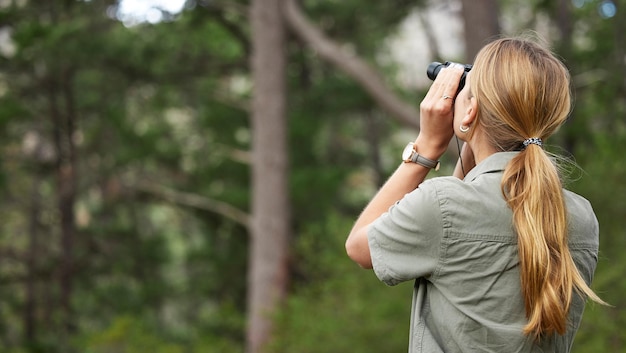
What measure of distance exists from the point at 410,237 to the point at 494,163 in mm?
242

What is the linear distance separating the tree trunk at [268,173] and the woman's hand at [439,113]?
9.42 m

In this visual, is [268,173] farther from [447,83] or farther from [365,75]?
[447,83]

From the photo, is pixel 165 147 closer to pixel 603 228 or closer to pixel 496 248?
pixel 603 228

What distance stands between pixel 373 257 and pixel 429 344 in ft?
Result: 0.68

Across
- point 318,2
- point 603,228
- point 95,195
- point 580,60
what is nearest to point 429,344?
point 603,228

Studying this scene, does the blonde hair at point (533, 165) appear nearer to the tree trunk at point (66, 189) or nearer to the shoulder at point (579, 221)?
the shoulder at point (579, 221)

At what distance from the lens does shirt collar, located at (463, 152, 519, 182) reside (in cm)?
183

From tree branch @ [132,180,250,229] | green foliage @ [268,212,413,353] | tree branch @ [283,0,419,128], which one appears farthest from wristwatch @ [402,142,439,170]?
tree branch @ [132,180,250,229]

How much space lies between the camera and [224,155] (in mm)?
14469

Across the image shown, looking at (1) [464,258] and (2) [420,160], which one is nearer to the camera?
(1) [464,258]

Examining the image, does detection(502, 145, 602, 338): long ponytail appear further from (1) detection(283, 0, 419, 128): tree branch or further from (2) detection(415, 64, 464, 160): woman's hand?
(1) detection(283, 0, 419, 128): tree branch

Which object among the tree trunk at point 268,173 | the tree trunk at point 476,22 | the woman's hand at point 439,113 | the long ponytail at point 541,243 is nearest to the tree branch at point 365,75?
the tree trunk at point 476,22

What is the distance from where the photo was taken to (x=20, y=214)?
18078 millimetres

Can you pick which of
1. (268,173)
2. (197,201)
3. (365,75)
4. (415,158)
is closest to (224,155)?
(197,201)
